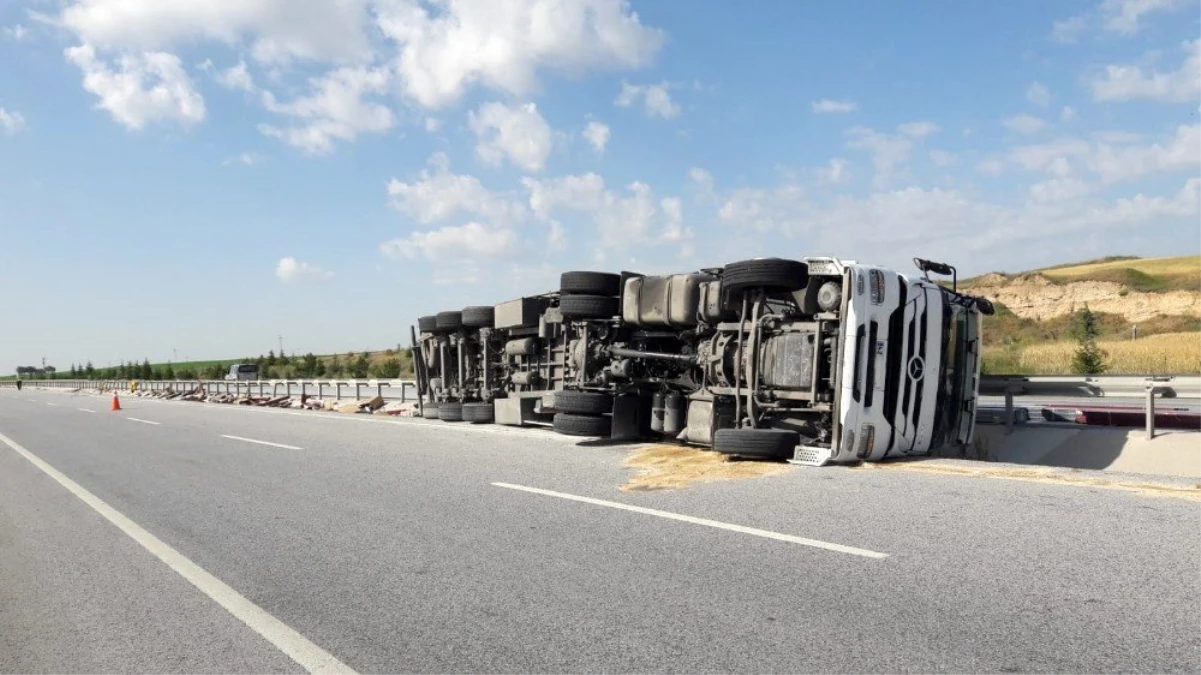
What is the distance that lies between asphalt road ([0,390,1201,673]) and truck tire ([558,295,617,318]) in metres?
3.55

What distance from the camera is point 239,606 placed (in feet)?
15.5

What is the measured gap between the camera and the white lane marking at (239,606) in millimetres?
3846

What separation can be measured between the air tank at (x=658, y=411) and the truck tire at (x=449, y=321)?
244 inches

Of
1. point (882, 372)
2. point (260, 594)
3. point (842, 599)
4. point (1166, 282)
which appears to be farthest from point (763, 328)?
point (1166, 282)

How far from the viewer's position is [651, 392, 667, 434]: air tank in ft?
37.0

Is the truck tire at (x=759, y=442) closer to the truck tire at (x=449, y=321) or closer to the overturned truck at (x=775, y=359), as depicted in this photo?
the overturned truck at (x=775, y=359)

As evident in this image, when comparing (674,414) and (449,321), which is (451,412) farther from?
(674,414)

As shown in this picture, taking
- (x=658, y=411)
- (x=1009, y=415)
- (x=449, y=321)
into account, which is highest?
(x=449, y=321)

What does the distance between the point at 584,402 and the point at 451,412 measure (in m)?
5.77

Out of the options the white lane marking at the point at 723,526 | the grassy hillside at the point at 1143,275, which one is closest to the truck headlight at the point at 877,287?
the white lane marking at the point at 723,526

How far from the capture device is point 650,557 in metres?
5.30

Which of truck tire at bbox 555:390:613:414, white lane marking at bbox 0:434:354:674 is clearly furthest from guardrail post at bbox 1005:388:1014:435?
white lane marking at bbox 0:434:354:674

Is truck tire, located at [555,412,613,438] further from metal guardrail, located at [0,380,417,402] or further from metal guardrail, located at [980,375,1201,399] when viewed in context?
metal guardrail, located at [0,380,417,402]

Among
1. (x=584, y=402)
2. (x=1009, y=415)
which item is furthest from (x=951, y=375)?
(x=584, y=402)
